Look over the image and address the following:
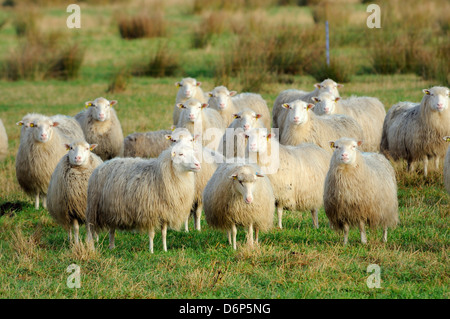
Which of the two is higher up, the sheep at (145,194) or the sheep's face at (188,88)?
the sheep's face at (188,88)

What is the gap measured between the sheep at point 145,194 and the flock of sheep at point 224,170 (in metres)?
0.01

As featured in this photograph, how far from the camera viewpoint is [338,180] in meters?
6.74

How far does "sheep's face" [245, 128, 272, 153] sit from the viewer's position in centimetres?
754

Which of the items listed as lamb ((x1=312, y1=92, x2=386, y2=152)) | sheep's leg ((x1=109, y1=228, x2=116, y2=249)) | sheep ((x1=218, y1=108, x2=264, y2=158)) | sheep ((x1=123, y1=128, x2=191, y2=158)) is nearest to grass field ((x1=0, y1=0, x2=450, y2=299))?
sheep's leg ((x1=109, y1=228, x2=116, y2=249))

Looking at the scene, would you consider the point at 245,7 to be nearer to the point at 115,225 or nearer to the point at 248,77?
the point at 248,77

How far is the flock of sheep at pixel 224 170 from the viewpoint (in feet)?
21.7

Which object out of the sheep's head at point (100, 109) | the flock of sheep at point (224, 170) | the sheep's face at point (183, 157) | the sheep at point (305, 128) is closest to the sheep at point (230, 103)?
the flock of sheep at point (224, 170)

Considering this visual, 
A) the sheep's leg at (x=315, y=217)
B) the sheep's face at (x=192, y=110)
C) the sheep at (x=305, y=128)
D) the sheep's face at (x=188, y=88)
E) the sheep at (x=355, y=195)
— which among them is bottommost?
the sheep's leg at (x=315, y=217)

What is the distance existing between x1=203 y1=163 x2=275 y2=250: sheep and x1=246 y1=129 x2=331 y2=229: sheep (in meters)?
0.79

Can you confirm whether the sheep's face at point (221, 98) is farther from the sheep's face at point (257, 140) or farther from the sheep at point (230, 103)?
the sheep's face at point (257, 140)

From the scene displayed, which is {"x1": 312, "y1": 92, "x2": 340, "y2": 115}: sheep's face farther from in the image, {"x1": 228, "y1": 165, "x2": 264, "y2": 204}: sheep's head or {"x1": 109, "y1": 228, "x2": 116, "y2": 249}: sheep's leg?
{"x1": 109, "y1": 228, "x2": 116, "y2": 249}: sheep's leg

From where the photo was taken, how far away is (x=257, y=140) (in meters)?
Result: 7.55
